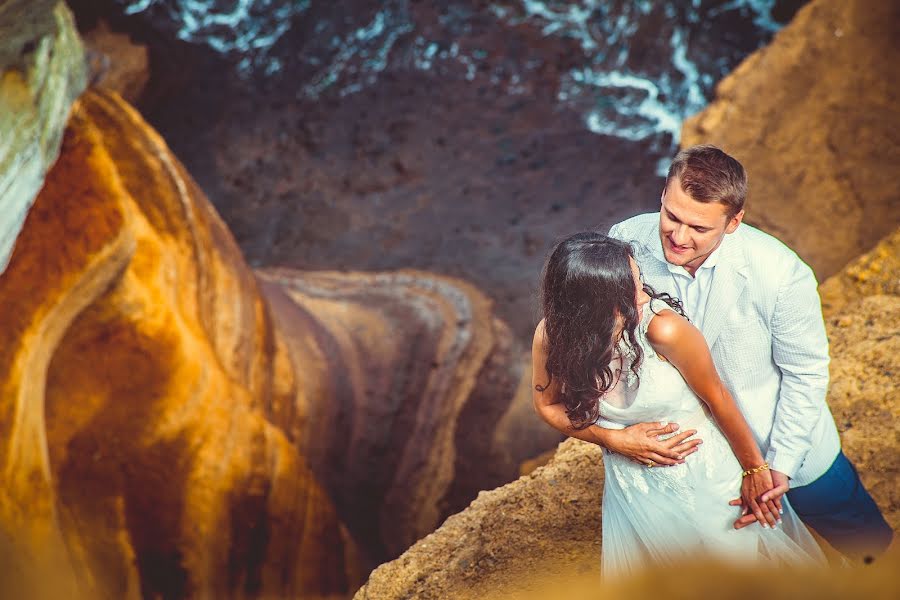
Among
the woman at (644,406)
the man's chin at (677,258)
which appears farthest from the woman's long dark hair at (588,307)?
the man's chin at (677,258)

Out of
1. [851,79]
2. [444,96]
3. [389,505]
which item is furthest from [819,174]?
[444,96]

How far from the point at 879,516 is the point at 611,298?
0.89 meters

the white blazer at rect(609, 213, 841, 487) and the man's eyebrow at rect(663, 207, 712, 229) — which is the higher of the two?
the man's eyebrow at rect(663, 207, 712, 229)

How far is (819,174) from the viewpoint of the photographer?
3750 millimetres

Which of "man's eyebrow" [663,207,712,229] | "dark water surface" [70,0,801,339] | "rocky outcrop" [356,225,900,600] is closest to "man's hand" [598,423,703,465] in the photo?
"man's eyebrow" [663,207,712,229]

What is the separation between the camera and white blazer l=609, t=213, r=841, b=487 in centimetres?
158

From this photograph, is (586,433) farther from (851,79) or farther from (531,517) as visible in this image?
(851,79)

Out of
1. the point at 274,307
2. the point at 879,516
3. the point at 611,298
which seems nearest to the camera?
the point at 611,298

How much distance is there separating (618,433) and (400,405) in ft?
9.72

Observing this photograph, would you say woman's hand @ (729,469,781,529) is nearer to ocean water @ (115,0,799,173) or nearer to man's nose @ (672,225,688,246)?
man's nose @ (672,225,688,246)

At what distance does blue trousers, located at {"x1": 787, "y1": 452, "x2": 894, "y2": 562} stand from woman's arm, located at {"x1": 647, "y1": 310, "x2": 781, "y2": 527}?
0.71 feet

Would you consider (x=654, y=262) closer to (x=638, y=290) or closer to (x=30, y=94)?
(x=638, y=290)

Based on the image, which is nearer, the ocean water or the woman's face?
the woman's face

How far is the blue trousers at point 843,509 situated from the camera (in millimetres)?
1748
